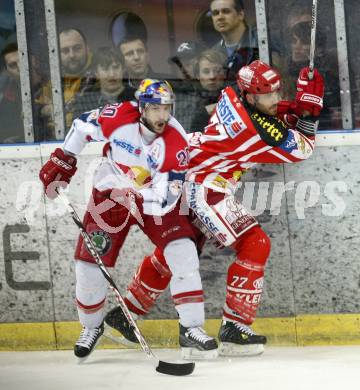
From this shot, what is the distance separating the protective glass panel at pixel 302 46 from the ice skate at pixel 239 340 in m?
1.01

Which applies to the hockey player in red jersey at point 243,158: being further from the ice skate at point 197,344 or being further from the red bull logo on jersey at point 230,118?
the ice skate at point 197,344

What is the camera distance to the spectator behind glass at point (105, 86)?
5973 mm

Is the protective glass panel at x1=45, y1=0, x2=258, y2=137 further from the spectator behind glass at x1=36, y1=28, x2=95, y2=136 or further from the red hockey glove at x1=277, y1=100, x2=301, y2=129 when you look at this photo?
the red hockey glove at x1=277, y1=100, x2=301, y2=129

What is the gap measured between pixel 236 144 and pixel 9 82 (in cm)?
128

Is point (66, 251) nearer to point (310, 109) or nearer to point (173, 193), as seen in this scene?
point (173, 193)

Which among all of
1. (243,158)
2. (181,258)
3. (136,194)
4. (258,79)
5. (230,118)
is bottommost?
(181,258)

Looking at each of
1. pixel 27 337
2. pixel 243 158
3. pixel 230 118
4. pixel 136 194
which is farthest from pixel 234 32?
pixel 27 337

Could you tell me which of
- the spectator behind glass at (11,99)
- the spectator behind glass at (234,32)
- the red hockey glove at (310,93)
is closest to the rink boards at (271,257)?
the spectator behind glass at (11,99)

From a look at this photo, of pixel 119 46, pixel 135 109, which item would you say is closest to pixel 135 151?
pixel 135 109

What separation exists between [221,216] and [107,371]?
2.84 ft

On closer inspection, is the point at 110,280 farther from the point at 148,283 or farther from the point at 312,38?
the point at 312,38

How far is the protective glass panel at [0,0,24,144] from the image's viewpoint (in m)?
6.07

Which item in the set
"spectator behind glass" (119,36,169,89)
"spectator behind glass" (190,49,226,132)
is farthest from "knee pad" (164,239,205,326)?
"spectator behind glass" (119,36,169,89)

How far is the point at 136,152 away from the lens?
554 centimetres
